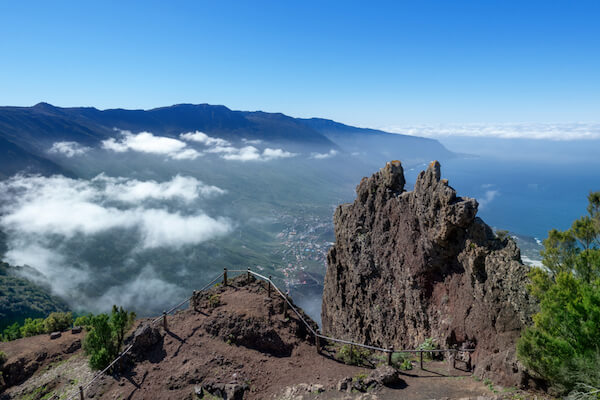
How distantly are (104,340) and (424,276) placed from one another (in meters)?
21.2

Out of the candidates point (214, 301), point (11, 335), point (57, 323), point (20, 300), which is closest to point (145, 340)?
point (214, 301)

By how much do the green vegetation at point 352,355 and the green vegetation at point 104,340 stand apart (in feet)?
46.1

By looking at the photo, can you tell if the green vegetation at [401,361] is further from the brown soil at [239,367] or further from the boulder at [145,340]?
the boulder at [145,340]

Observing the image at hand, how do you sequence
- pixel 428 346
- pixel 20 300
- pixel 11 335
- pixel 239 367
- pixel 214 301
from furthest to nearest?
pixel 20 300 < pixel 11 335 < pixel 214 301 < pixel 428 346 < pixel 239 367

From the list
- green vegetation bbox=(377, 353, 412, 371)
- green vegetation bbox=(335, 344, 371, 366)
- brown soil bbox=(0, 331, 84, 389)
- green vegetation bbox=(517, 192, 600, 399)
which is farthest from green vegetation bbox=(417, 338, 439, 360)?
brown soil bbox=(0, 331, 84, 389)

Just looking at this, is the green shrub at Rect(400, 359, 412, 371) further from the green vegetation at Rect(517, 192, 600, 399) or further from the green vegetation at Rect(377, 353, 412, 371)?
the green vegetation at Rect(517, 192, 600, 399)

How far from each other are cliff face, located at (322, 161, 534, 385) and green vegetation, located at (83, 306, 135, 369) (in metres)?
17.4

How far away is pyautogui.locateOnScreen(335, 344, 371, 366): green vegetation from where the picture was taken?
775 inches

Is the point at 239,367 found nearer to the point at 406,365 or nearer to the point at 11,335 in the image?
the point at 406,365

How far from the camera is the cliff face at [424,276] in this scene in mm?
17422

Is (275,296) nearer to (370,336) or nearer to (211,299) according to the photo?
(211,299)

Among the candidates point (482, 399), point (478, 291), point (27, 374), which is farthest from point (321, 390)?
point (27, 374)

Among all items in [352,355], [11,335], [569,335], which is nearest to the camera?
[569,335]

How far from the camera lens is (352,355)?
19812 millimetres
